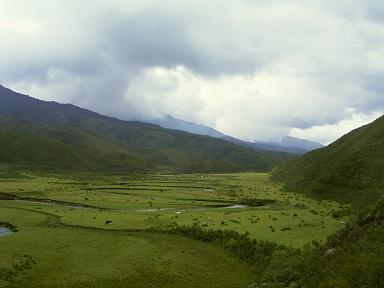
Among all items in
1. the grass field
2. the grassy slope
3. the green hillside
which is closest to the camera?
the grassy slope

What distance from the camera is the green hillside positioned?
104 metres

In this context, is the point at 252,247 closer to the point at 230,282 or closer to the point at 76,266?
the point at 230,282

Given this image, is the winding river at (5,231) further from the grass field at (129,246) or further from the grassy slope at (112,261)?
the grassy slope at (112,261)

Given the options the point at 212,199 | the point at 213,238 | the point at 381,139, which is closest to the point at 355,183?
the point at 381,139

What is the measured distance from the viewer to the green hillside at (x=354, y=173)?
341ft

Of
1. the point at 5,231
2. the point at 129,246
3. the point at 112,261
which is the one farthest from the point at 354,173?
the point at 5,231

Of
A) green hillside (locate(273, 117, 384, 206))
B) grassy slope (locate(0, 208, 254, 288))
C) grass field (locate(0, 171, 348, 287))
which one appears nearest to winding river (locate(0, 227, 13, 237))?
grass field (locate(0, 171, 348, 287))

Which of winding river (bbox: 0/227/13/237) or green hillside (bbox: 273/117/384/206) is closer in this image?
winding river (bbox: 0/227/13/237)

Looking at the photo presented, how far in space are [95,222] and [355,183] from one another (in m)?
72.1

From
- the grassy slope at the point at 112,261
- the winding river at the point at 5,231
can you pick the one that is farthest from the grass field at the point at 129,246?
the winding river at the point at 5,231

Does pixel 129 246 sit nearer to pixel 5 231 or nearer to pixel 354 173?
pixel 5 231

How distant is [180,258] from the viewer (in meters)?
50.4

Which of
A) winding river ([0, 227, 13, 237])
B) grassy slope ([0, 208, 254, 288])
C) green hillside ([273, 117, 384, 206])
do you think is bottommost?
winding river ([0, 227, 13, 237])

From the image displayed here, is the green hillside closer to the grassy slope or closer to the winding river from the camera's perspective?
the grassy slope
